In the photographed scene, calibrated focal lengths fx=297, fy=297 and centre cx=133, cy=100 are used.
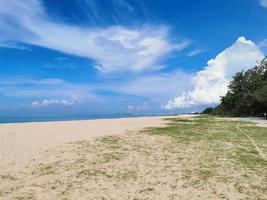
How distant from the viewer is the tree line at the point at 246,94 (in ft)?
233

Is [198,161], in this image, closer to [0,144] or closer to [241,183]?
[241,183]

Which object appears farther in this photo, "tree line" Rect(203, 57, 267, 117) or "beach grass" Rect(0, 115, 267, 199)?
"tree line" Rect(203, 57, 267, 117)

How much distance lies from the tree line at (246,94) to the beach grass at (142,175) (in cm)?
5877

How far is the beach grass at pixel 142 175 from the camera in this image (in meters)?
8.34

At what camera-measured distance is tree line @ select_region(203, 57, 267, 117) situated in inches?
2800

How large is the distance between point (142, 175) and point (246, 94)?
6713 cm

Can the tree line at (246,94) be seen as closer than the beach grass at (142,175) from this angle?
No

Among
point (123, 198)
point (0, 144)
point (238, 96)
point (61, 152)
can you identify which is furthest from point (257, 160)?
point (238, 96)

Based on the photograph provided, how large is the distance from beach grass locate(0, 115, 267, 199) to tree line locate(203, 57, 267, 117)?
58.8m

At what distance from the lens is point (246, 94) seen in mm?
71625

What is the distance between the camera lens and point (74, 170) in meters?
10.8

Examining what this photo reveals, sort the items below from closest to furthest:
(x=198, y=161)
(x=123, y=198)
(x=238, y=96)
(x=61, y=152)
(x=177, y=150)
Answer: (x=123, y=198) → (x=198, y=161) → (x=61, y=152) → (x=177, y=150) → (x=238, y=96)

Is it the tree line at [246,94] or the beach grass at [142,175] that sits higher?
the tree line at [246,94]

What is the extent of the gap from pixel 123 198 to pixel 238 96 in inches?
→ 3035
